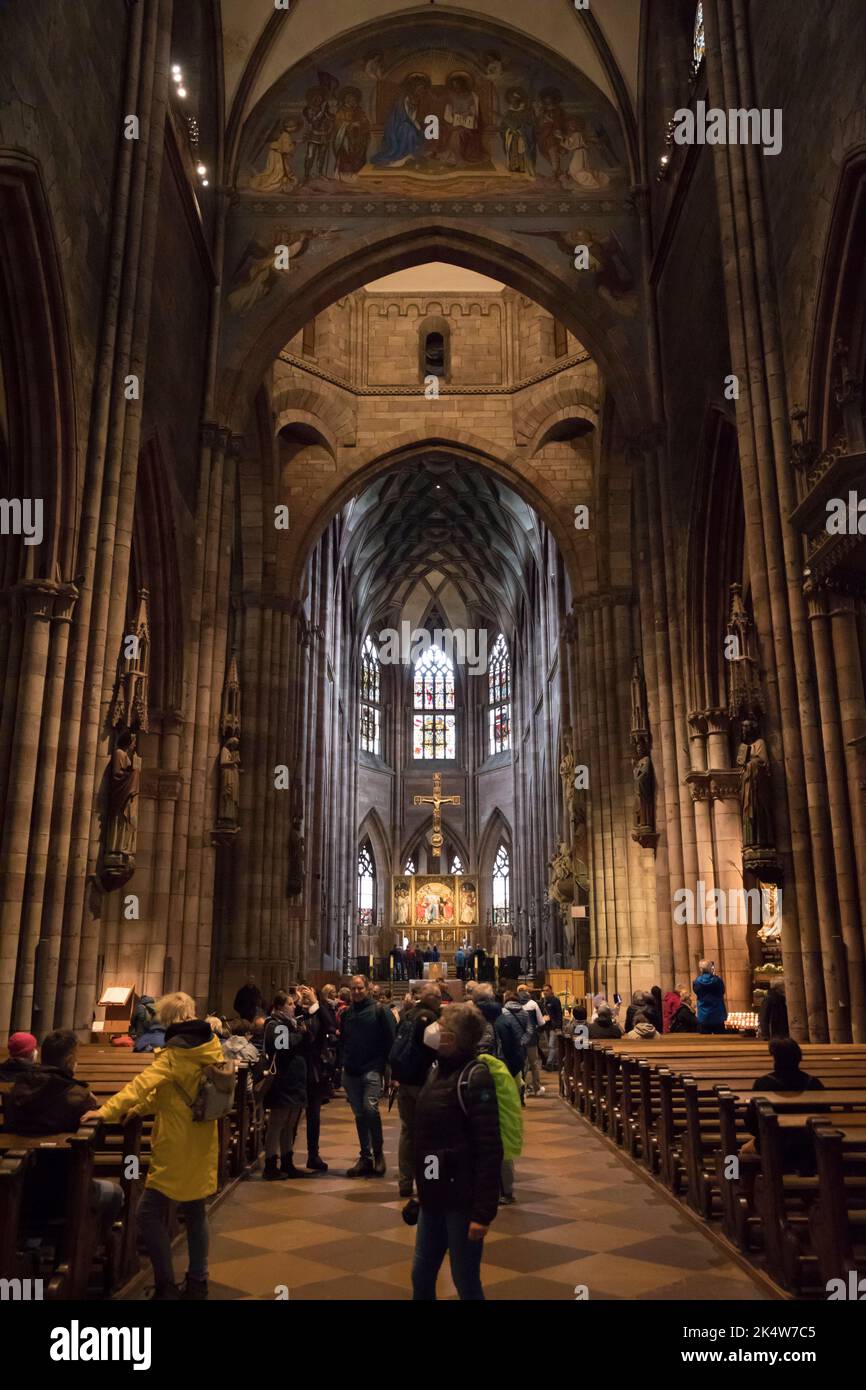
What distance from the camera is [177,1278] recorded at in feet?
19.0

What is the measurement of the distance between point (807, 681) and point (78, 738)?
787 centimetres

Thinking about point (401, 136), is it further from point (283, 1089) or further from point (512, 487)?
point (283, 1089)

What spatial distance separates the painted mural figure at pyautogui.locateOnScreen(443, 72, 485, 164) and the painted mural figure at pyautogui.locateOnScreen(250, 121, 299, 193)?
9.93ft

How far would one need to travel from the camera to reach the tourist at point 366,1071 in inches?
358

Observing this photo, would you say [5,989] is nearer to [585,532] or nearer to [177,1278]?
[177,1278]

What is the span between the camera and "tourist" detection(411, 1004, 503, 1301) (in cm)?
418

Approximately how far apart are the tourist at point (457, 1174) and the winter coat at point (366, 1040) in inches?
190

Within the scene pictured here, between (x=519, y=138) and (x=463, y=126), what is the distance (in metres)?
1.13

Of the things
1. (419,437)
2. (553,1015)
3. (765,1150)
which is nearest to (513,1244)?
(765,1150)

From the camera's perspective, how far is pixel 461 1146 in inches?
168

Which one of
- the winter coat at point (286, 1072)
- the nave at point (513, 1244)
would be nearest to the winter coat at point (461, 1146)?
the nave at point (513, 1244)

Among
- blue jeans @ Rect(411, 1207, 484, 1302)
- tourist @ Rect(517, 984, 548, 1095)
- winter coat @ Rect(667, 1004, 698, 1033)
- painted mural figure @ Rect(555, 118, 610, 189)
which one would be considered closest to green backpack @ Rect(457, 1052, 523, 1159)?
blue jeans @ Rect(411, 1207, 484, 1302)

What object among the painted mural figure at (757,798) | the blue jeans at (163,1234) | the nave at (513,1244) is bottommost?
the nave at (513,1244)

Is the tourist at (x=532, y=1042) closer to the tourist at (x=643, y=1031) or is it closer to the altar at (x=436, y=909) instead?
the tourist at (x=643, y=1031)
